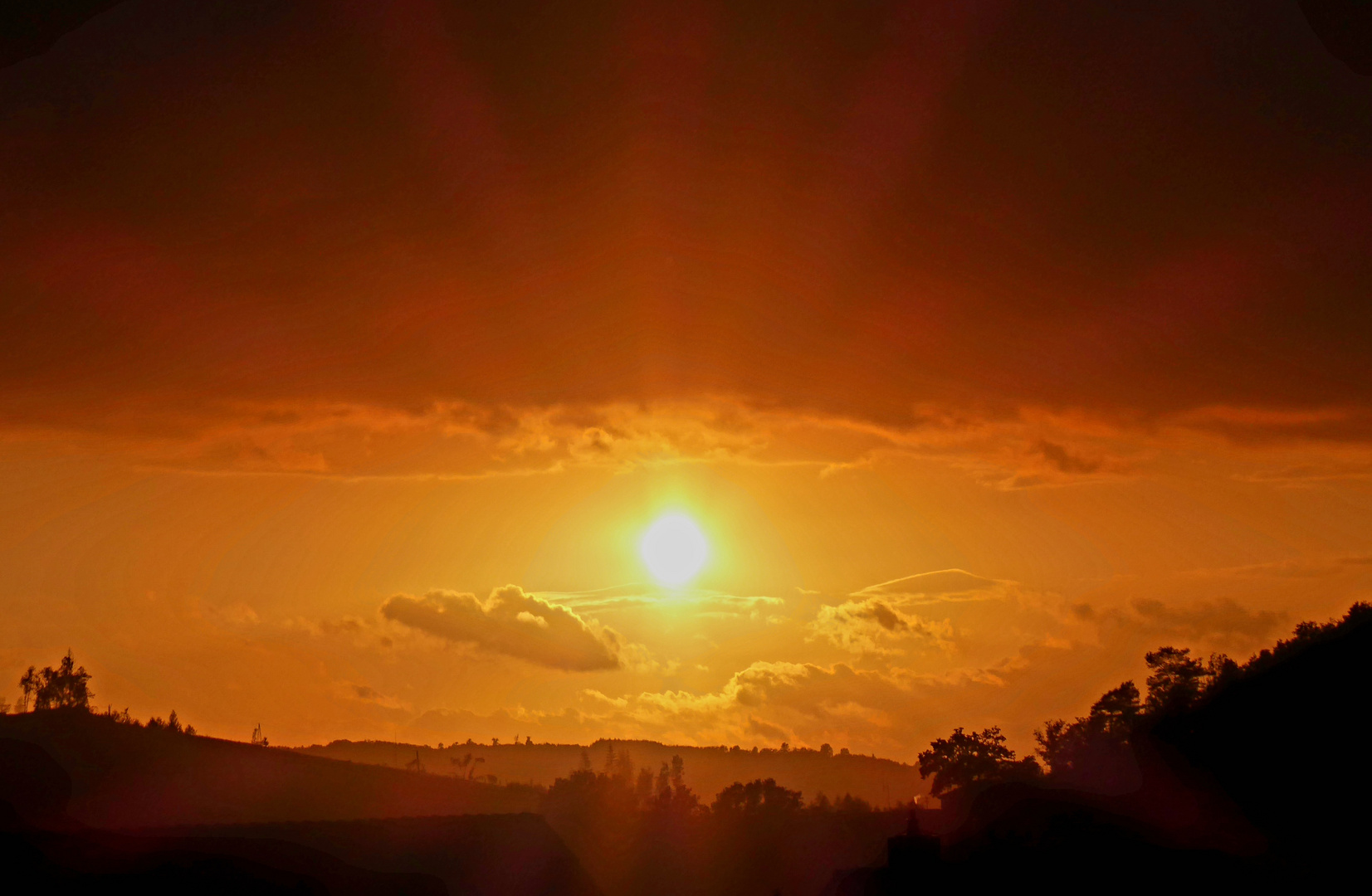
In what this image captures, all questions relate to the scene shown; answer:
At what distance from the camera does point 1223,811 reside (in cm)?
8700

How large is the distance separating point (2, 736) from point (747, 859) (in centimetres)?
11345

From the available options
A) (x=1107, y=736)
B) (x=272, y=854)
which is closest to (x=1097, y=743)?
(x=1107, y=736)

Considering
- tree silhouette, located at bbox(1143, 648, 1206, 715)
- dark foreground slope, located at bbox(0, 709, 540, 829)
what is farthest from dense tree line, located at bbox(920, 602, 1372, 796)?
dark foreground slope, located at bbox(0, 709, 540, 829)

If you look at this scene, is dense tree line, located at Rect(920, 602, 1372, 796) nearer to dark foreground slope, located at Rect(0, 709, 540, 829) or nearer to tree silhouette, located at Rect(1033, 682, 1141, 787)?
tree silhouette, located at Rect(1033, 682, 1141, 787)

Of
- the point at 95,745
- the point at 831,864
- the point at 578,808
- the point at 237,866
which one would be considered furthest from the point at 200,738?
the point at 831,864

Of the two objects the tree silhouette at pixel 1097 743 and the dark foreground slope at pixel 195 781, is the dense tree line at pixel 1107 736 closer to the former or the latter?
the tree silhouette at pixel 1097 743

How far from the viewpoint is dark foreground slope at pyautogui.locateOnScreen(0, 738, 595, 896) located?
77938 mm

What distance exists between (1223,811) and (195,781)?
112 meters

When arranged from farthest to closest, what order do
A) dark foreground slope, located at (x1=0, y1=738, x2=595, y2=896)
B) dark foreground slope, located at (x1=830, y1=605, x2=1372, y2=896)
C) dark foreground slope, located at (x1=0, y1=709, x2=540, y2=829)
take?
dark foreground slope, located at (x1=0, y1=709, x2=540, y2=829) < dark foreground slope, located at (x1=0, y1=738, x2=595, y2=896) < dark foreground slope, located at (x1=830, y1=605, x2=1372, y2=896)

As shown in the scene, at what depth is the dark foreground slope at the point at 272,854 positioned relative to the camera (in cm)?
7794

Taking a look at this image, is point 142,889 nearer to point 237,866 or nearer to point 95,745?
point 237,866

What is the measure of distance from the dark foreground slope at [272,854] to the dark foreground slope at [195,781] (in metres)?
5.10

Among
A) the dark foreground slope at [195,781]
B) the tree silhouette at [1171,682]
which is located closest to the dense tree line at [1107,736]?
the tree silhouette at [1171,682]

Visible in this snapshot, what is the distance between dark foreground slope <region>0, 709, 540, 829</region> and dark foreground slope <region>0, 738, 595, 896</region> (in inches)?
201
